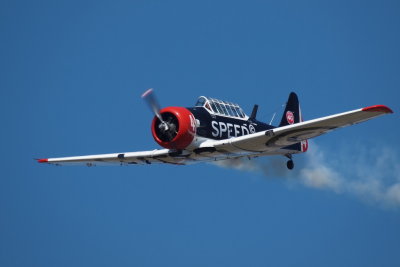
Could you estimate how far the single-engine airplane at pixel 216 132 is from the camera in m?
20.6

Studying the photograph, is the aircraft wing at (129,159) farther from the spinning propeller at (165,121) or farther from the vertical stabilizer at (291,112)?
the vertical stabilizer at (291,112)

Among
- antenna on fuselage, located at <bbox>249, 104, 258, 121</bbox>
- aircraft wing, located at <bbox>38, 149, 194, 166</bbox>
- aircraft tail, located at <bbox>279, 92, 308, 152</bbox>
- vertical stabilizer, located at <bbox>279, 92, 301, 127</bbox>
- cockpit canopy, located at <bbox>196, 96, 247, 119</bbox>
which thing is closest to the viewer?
cockpit canopy, located at <bbox>196, 96, 247, 119</bbox>

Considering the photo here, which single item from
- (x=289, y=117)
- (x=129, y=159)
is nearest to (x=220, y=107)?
(x=129, y=159)

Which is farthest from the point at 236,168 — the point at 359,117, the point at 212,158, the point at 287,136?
the point at 359,117

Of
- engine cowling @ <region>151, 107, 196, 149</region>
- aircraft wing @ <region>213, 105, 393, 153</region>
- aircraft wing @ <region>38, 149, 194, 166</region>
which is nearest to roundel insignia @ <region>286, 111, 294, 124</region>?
aircraft wing @ <region>213, 105, 393, 153</region>

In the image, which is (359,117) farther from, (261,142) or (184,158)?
(184,158)

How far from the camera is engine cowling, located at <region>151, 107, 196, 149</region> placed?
20.5 meters

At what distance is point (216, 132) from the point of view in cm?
2166

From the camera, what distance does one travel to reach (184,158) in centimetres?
2225

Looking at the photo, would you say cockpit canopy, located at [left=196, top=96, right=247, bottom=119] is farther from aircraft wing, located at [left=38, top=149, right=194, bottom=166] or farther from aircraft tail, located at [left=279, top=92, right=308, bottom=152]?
aircraft tail, located at [left=279, top=92, right=308, bottom=152]

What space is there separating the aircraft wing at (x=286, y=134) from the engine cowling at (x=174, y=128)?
1058mm

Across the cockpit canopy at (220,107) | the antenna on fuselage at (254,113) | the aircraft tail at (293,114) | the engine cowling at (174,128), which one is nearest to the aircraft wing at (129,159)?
the engine cowling at (174,128)

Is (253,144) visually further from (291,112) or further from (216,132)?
(291,112)

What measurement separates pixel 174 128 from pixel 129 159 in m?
3.62
